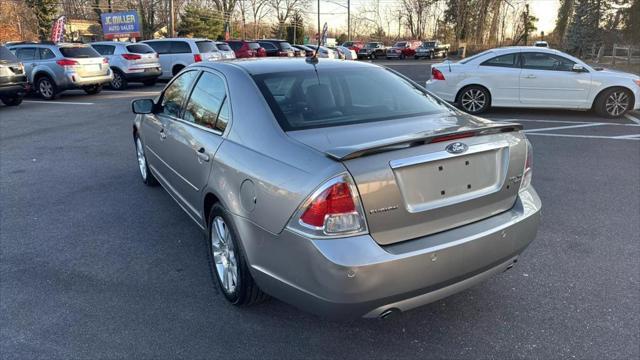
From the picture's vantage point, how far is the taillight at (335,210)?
2299mm

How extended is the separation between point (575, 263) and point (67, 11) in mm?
73193

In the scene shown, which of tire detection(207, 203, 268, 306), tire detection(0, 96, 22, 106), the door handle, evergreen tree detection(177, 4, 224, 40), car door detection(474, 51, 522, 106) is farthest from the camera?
evergreen tree detection(177, 4, 224, 40)

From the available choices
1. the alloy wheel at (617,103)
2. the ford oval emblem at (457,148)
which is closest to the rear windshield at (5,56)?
the ford oval emblem at (457,148)

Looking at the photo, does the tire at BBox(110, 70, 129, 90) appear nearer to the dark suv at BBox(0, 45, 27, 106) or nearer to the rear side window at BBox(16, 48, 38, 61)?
the rear side window at BBox(16, 48, 38, 61)

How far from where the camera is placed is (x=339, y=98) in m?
3.35

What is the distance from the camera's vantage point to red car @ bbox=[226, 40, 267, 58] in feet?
76.3

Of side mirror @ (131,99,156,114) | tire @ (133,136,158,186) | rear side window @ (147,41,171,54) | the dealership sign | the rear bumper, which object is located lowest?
tire @ (133,136,158,186)

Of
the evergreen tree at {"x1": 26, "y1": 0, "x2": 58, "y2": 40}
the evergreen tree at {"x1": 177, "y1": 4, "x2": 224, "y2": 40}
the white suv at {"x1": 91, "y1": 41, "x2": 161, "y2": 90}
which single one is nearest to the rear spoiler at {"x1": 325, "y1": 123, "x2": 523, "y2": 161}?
the white suv at {"x1": 91, "y1": 41, "x2": 161, "y2": 90}

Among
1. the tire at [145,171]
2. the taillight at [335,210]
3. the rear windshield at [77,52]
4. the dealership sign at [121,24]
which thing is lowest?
the tire at [145,171]

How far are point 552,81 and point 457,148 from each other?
9.01m

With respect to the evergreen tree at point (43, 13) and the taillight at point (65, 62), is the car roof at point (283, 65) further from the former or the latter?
the evergreen tree at point (43, 13)

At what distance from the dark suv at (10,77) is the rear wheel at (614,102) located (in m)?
13.9

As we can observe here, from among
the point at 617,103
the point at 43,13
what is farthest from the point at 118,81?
the point at 43,13

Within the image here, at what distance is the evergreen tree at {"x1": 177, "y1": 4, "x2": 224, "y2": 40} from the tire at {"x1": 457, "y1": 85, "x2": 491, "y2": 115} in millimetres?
51764
